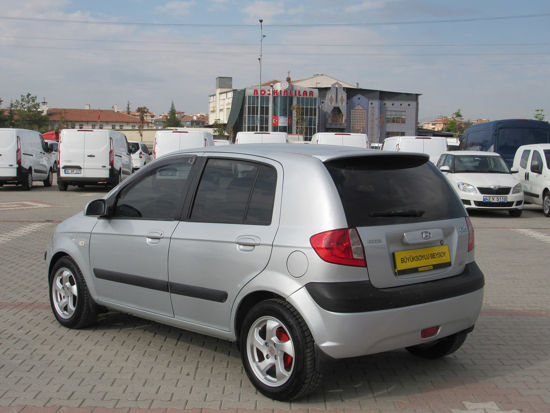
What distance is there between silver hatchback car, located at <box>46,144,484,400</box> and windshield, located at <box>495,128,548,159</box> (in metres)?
19.9

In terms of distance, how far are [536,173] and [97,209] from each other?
48.5ft

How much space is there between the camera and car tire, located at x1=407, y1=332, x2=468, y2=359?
4824 millimetres

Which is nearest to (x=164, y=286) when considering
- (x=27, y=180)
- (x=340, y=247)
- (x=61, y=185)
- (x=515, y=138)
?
(x=340, y=247)

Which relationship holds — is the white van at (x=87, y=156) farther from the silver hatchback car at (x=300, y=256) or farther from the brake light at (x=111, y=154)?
the silver hatchback car at (x=300, y=256)

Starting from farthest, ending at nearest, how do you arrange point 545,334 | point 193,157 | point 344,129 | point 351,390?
point 344,129
point 545,334
point 193,157
point 351,390

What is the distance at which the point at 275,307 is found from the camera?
13.2 ft

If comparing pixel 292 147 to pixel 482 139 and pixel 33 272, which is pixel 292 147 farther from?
pixel 482 139

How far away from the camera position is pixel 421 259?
13.8 ft

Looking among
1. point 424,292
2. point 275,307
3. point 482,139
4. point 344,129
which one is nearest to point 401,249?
point 424,292

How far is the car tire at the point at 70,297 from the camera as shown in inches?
221

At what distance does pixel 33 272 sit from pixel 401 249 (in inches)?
229

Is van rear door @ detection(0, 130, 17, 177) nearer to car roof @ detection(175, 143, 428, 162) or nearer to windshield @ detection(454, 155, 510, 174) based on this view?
windshield @ detection(454, 155, 510, 174)

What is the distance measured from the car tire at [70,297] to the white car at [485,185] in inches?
461

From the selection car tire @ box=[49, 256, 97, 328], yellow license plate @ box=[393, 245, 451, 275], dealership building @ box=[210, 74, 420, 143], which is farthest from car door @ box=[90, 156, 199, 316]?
dealership building @ box=[210, 74, 420, 143]
